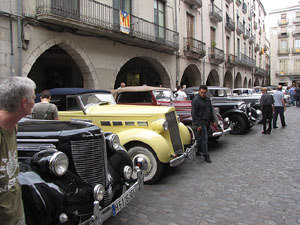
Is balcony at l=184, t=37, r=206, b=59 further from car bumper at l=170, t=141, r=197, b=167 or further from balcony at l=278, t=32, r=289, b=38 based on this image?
balcony at l=278, t=32, r=289, b=38

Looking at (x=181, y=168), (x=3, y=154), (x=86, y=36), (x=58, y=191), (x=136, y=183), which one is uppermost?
(x=86, y=36)

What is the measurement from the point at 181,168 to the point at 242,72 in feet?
88.3

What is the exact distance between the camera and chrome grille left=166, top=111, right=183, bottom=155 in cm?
487

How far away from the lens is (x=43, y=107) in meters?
4.70

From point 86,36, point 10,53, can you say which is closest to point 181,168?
point 10,53

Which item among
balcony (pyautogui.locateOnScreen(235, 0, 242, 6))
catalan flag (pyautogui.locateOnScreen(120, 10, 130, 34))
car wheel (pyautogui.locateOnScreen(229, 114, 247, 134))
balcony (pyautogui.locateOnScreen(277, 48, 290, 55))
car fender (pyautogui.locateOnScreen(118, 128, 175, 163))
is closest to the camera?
car fender (pyautogui.locateOnScreen(118, 128, 175, 163))

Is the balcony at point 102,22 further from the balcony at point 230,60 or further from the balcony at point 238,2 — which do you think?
the balcony at point 238,2

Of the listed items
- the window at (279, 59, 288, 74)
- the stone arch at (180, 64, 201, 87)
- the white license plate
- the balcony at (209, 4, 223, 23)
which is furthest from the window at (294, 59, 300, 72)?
the white license plate

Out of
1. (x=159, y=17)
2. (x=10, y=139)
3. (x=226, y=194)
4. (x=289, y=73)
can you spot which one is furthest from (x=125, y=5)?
(x=289, y=73)

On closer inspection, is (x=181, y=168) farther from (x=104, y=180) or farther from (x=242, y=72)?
(x=242, y=72)

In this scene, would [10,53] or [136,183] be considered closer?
[136,183]

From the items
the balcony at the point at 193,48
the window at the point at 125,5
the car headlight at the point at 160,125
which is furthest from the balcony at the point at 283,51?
the car headlight at the point at 160,125

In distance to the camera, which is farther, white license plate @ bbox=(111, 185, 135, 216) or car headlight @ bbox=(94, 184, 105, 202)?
white license plate @ bbox=(111, 185, 135, 216)

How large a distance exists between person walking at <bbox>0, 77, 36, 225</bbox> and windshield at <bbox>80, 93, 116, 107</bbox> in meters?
3.61
